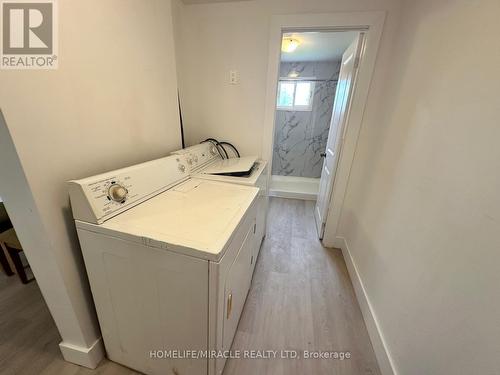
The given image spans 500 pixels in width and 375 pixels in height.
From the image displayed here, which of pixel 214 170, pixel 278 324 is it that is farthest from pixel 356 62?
pixel 278 324

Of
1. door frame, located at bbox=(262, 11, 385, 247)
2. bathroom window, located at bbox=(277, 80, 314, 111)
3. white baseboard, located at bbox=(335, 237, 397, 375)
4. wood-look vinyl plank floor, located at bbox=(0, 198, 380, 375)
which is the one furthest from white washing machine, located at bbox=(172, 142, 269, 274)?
bathroom window, located at bbox=(277, 80, 314, 111)

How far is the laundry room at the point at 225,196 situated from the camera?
28.5 inches

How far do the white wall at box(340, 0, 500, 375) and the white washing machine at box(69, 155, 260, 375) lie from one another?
0.85 meters

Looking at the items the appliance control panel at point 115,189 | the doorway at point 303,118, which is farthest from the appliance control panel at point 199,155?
the doorway at point 303,118

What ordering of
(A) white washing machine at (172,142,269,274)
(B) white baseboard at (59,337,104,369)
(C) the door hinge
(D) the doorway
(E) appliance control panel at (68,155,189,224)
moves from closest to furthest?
(E) appliance control panel at (68,155,189,224) → (B) white baseboard at (59,337,104,369) → (A) white washing machine at (172,142,269,274) → (C) the door hinge → (D) the doorway

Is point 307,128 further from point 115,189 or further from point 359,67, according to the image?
point 115,189

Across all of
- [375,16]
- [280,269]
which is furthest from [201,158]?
[375,16]

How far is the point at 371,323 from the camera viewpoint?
1320mm

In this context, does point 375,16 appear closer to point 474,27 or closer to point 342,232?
point 474,27

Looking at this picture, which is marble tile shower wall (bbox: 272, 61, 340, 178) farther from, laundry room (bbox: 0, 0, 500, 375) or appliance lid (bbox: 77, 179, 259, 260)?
appliance lid (bbox: 77, 179, 259, 260)

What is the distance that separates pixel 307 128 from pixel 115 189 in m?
3.79

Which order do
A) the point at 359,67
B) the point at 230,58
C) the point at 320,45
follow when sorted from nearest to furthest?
1. the point at 359,67
2. the point at 230,58
3. the point at 320,45

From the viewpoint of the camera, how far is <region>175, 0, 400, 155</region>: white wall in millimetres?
1583

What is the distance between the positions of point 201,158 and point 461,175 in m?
1.50
